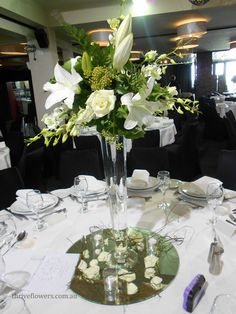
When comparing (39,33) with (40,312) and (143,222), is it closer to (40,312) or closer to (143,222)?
(143,222)

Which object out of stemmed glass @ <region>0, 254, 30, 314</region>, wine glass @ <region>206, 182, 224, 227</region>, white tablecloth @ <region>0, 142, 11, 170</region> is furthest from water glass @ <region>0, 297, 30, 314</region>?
white tablecloth @ <region>0, 142, 11, 170</region>

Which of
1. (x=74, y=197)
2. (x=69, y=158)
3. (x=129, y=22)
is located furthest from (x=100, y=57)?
(x=69, y=158)

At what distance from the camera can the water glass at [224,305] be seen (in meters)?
0.70

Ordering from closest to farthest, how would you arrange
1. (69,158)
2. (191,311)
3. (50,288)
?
(191,311) → (50,288) → (69,158)

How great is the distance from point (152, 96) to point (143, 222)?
2.09 feet

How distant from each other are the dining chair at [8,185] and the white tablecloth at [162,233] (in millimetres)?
481

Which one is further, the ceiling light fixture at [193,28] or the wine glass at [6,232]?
the ceiling light fixture at [193,28]

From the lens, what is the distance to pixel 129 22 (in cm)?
88

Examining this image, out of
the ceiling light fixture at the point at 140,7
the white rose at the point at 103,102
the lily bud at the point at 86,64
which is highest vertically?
the ceiling light fixture at the point at 140,7

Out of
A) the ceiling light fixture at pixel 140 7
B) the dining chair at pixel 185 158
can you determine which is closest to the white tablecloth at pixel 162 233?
the dining chair at pixel 185 158

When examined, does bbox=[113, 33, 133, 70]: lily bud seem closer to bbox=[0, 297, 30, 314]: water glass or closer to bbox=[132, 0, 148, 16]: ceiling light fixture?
bbox=[0, 297, 30, 314]: water glass

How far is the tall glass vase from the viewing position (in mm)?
1043

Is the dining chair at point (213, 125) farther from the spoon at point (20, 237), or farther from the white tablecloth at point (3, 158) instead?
the spoon at point (20, 237)

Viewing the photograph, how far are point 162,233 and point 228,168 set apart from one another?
906 millimetres
